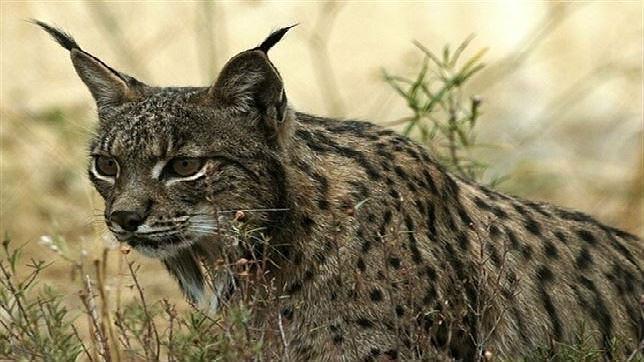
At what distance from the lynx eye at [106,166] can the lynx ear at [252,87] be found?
17.4 inches

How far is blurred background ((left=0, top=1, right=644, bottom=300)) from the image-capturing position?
11.2 m

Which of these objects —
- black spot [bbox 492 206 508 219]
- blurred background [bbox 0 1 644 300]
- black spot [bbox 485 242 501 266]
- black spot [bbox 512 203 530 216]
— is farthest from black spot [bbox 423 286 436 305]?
blurred background [bbox 0 1 644 300]

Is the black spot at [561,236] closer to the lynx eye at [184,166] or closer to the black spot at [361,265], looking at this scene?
the black spot at [361,265]

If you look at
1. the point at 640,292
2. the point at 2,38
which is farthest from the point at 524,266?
the point at 2,38

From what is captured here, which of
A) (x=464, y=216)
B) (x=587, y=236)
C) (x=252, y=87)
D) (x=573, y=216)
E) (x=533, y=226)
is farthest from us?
(x=573, y=216)

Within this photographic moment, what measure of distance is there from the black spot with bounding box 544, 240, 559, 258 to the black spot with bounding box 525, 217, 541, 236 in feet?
0.19

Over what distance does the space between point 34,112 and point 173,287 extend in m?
2.03

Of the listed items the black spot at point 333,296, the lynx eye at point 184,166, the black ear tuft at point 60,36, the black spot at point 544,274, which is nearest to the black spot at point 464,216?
the black spot at point 544,274

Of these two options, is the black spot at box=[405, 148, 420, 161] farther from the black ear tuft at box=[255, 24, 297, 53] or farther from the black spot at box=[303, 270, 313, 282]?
the black ear tuft at box=[255, 24, 297, 53]

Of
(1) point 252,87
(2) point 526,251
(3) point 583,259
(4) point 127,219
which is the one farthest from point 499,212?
(4) point 127,219

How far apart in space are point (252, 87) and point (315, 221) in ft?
1.90

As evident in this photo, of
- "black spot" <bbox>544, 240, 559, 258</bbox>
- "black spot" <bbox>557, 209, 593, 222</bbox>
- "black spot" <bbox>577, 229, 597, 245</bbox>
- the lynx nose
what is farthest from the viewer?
"black spot" <bbox>557, 209, 593, 222</bbox>

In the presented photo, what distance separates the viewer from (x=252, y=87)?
595cm

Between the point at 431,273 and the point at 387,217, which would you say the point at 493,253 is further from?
the point at 387,217
